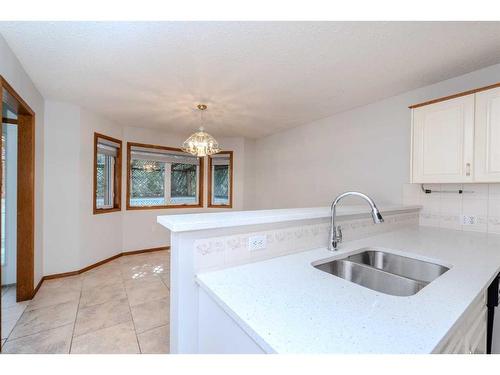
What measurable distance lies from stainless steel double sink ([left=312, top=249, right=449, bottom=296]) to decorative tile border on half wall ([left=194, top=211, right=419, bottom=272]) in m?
0.17

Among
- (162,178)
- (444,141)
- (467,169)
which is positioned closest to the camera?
(467,169)

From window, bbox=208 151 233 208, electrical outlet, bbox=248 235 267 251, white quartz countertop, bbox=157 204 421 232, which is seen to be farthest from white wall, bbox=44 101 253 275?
electrical outlet, bbox=248 235 267 251

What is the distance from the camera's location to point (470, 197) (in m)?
2.08

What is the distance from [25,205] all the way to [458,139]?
160 inches

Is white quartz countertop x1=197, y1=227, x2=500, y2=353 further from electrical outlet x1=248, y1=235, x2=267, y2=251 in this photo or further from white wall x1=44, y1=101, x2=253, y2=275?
white wall x1=44, y1=101, x2=253, y2=275

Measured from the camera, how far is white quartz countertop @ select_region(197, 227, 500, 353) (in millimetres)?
591

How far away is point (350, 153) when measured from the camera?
3.08 metres

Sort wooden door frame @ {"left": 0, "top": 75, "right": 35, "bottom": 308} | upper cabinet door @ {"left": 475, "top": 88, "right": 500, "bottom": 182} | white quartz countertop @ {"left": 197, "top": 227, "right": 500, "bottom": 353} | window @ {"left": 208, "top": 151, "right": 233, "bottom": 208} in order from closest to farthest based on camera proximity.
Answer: white quartz countertop @ {"left": 197, "top": 227, "right": 500, "bottom": 353}, upper cabinet door @ {"left": 475, "top": 88, "right": 500, "bottom": 182}, wooden door frame @ {"left": 0, "top": 75, "right": 35, "bottom": 308}, window @ {"left": 208, "top": 151, "right": 233, "bottom": 208}

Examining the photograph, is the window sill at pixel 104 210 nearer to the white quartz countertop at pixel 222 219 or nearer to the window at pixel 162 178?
the window at pixel 162 178

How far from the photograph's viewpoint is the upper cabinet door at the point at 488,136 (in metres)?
1.67

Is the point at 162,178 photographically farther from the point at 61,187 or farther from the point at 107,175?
the point at 61,187

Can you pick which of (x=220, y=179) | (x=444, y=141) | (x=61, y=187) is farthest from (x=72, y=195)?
(x=444, y=141)
